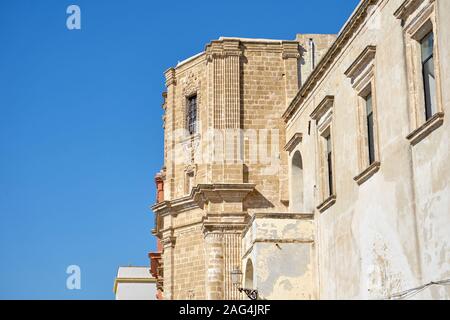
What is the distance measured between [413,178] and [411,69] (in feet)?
6.09

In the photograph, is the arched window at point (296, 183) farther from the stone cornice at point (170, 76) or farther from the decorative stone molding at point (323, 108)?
the stone cornice at point (170, 76)

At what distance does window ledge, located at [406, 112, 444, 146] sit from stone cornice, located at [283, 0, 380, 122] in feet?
11.3

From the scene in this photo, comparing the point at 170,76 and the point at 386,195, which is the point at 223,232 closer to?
the point at 170,76

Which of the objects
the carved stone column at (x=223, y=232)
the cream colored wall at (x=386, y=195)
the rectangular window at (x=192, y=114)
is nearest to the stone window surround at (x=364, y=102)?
the cream colored wall at (x=386, y=195)

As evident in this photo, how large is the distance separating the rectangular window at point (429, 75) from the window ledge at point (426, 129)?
33cm

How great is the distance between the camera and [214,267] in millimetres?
24125

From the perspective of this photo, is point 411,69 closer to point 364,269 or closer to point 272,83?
point 364,269

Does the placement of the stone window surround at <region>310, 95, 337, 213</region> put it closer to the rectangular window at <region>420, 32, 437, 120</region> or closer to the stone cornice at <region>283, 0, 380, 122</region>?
the stone cornice at <region>283, 0, 380, 122</region>

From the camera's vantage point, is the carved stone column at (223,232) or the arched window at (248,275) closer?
the arched window at (248,275)

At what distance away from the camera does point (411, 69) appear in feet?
48.0

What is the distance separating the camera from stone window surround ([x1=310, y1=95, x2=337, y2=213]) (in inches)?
757

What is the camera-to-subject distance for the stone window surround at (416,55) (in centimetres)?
1362
